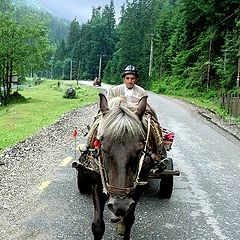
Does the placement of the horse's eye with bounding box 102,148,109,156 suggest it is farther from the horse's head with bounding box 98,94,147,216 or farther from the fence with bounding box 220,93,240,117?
the fence with bounding box 220,93,240,117

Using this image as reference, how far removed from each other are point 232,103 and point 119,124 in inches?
823

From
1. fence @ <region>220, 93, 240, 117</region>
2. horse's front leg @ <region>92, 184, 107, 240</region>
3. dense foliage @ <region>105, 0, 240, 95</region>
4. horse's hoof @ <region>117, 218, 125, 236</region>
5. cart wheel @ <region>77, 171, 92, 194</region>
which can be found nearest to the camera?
horse's front leg @ <region>92, 184, 107, 240</region>

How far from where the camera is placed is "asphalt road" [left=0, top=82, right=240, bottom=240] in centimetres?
582

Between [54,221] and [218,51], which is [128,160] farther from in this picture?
[218,51]

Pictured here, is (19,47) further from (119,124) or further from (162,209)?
(119,124)

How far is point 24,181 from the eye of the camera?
805 cm

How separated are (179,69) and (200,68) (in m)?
8.34

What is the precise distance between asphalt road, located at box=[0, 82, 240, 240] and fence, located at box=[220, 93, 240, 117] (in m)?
13.0

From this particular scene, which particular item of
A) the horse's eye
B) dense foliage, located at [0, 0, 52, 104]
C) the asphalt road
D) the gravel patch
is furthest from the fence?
the horse's eye

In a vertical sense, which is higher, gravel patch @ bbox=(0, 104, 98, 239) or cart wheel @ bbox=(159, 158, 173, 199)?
cart wheel @ bbox=(159, 158, 173, 199)

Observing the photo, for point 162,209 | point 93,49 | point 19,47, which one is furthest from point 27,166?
point 93,49

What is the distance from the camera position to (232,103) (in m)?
24.1

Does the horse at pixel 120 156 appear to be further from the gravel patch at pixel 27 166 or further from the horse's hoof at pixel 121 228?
the gravel patch at pixel 27 166

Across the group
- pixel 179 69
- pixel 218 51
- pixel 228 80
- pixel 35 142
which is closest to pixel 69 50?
pixel 179 69
